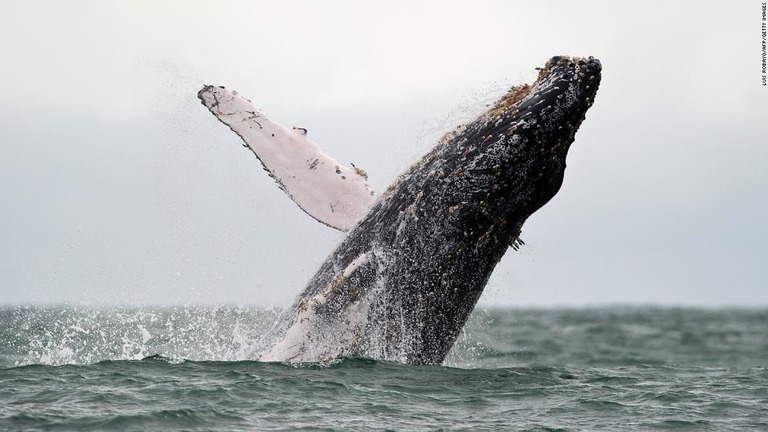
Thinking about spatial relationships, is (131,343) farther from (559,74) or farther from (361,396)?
(559,74)

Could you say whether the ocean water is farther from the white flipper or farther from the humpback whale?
the white flipper

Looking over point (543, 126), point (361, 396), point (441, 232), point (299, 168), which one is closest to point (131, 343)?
point (299, 168)

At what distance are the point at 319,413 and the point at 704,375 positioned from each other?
619cm

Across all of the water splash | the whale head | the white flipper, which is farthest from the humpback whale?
the water splash

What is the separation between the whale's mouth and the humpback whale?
1cm

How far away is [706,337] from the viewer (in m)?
38.8

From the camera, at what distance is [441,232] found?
11.4 metres

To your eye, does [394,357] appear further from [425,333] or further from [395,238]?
[395,238]

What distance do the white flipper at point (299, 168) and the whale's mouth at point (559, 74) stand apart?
74.9 inches

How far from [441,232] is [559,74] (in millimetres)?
2049

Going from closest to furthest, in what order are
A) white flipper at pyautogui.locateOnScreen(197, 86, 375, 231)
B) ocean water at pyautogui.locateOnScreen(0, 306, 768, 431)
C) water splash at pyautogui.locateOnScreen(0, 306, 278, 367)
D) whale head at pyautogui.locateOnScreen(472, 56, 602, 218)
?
ocean water at pyautogui.locateOnScreen(0, 306, 768, 431)
whale head at pyautogui.locateOnScreen(472, 56, 602, 218)
white flipper at pyautogui.locateOnScreen(197, 86, 375, 231)
water splash at pyautogui.locateOnScreen(0, 306, 278, 367)

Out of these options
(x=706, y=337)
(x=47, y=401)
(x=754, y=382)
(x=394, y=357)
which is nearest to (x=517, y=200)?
(x=394, y=357)

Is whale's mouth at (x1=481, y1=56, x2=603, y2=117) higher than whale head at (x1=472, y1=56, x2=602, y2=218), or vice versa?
whale's mouth at (x1=481, y1=56, x2=603, y2=117)

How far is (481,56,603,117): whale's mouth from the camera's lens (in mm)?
11188
